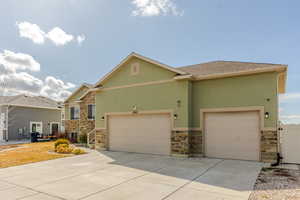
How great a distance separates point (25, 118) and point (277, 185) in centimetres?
2611

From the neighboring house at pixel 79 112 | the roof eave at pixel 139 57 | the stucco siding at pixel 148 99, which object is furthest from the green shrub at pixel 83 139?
the roof eave at pixel 139 57

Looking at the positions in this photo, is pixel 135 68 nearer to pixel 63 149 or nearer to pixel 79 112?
pixel 63 149

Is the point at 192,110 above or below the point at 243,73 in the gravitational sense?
below

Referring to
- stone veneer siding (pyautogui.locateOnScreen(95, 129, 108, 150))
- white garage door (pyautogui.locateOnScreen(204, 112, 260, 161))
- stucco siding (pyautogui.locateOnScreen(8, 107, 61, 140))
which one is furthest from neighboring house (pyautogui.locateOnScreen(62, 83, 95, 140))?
white garage door (pyautogui.locateOnScreen(204, 112, 260, 161))

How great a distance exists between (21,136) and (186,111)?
72.3 feet

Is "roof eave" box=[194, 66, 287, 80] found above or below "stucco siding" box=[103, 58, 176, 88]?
below

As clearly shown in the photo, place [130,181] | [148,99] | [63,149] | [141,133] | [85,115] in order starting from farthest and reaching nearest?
[85,115] → [63,149] → [141,133] → [148,99] → [130,181]

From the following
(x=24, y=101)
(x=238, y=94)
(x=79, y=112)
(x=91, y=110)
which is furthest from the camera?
(x=24, y=101)

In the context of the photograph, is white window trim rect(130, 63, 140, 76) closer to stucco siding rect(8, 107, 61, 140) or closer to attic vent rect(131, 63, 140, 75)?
attic vent rect(131, 63, 140, 75)

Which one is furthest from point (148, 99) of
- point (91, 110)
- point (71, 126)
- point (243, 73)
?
point (71, 126)

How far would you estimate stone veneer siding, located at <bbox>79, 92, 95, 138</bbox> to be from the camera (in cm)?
1867

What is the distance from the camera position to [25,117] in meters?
23.2

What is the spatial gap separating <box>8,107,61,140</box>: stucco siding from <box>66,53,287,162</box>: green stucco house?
1511 centimetres

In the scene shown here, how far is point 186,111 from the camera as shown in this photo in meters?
10.2
